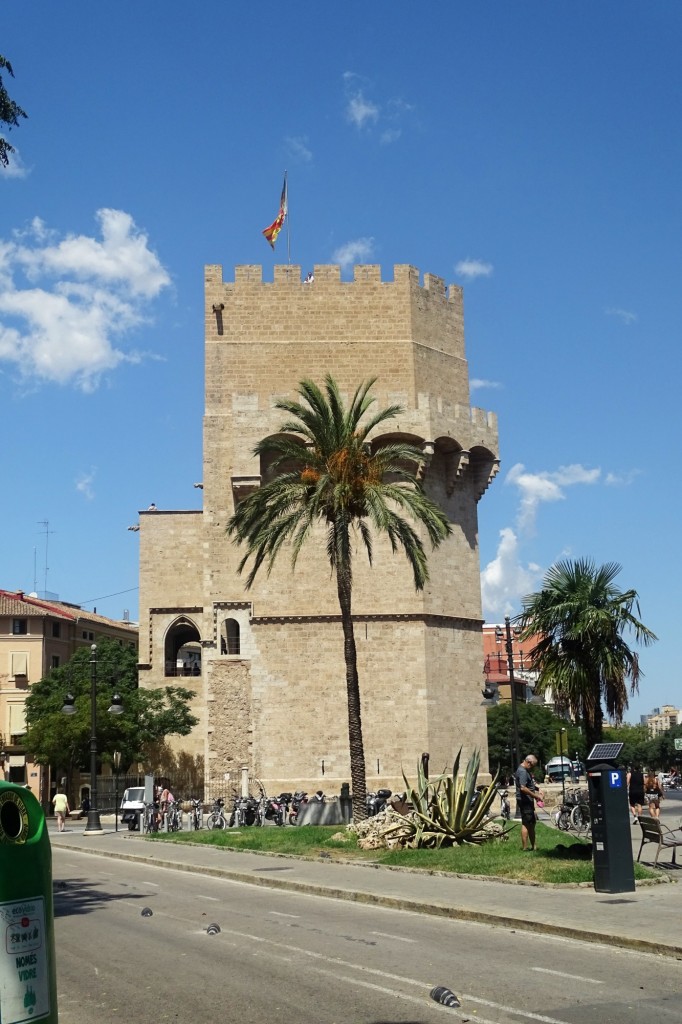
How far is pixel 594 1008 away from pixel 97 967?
14.0 feet

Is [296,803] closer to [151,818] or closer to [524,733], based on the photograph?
[151,818]

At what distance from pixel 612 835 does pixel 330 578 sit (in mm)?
23649

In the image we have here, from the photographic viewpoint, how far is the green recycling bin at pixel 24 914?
11.7 feet

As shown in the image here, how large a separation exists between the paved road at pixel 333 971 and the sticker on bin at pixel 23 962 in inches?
148

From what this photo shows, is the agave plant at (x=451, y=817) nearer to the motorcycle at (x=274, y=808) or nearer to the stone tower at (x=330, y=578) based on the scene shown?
the motorcycle at (x=274, y=808)

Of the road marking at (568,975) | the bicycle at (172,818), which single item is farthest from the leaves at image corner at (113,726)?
the road marking at (568,975)

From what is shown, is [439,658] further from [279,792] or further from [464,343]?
[464,343]

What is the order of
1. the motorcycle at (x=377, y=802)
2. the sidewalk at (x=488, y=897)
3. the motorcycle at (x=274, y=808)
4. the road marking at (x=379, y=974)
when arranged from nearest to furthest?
the road marking at (x=379, y=974) < the sidewalk at (x=488, y=897) < the motorcycle at (x=377, y=802) < the motorcycle at (x=274, y=808)

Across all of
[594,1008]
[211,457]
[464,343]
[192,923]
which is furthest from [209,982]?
[464,343]

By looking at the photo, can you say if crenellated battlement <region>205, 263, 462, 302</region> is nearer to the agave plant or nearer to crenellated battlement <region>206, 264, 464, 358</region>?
crenellated battlement <region>206, 264, 464, 358</region>

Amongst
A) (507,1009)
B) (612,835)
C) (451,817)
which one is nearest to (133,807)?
(451,817)


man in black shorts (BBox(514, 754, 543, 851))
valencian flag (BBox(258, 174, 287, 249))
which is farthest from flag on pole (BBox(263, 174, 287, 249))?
man in black shorts (BBox(514, 754, 543, 851))

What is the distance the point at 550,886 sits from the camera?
13852 mm

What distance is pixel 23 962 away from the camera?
3.62 meters
